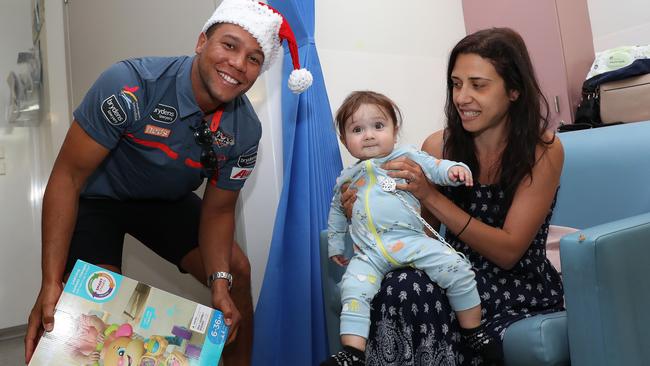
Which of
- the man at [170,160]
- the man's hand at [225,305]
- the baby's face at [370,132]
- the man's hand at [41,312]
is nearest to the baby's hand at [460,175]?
the baby's face at [370,132]

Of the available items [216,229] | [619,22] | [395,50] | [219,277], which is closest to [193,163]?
[216,229]

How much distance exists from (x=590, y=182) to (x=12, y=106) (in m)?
3.63

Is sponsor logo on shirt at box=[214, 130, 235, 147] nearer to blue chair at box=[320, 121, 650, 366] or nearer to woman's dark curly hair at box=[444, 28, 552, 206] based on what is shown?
woman's dark curly hair at box=[444, 28, 552, 206]

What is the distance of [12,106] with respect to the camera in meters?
3.63

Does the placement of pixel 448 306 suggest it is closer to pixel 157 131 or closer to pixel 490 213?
pixel 490 213

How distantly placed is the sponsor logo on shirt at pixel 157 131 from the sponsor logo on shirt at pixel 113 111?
3.1 inches

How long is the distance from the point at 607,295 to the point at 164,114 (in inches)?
43.6

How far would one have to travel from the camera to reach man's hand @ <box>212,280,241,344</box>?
1.38 meters

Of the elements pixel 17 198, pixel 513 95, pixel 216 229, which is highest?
pixel 17 198

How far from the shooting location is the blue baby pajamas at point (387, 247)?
1.22 metres

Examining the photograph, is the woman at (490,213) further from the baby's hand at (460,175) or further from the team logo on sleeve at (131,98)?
the team logo on sleeve at (131,98)

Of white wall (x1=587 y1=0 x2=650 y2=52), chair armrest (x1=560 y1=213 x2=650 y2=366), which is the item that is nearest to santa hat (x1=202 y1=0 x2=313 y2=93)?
chair armrest (x1=560 y1=213 x2=650 y2=366)

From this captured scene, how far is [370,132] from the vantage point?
1473 mm

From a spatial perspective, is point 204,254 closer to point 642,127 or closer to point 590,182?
point 590,182
